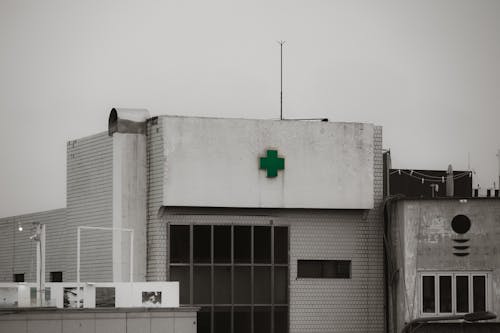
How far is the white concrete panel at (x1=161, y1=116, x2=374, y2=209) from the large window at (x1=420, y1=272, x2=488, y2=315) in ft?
16.7

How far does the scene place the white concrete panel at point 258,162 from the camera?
233ft

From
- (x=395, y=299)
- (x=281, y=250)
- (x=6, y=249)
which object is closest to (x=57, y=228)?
(x=6, y=249)

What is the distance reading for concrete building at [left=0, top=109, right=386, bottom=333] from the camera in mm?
71125

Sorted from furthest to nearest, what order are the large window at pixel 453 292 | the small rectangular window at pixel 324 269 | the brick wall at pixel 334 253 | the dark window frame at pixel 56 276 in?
the dark window frame at pixel 56 276 < the small rectangular window at pixel 324 269 < the brick wall at pixel 334 253 < the large window at pixel 453 292

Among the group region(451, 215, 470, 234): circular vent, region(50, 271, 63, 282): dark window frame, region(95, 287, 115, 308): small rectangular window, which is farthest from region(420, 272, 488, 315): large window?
region(50, 271, 63, 282): dark window frame

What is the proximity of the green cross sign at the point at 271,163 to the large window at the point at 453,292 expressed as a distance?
28.3 feet

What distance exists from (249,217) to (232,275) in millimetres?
2968

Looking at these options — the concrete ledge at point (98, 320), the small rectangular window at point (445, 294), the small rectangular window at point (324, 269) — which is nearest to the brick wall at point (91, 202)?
the concrete ledge at point (98, 320)

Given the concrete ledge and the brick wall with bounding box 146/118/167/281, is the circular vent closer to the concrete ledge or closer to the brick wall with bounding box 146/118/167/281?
the brick wall with bounding box 146/118/167/281

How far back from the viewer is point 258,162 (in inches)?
2825

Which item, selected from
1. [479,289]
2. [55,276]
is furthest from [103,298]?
[479,289]

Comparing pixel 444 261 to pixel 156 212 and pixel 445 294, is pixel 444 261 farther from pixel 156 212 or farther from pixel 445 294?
pixel 156 212

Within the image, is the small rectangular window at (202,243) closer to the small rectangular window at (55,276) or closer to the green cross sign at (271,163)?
the green cross sign at (271,163)

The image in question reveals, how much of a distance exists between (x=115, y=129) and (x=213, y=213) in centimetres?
621
